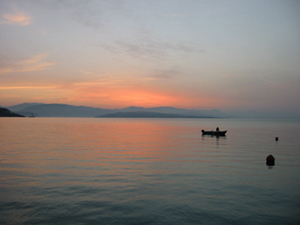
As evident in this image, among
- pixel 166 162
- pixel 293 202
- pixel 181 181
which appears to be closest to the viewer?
pixel 293 202

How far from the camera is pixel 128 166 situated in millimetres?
23922

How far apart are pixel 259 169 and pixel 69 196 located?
18250 mm

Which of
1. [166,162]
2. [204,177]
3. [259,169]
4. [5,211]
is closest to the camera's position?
[5,211]

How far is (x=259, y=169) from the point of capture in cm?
2356

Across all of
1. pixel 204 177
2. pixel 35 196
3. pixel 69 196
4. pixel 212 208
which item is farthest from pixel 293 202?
pixel 35 196

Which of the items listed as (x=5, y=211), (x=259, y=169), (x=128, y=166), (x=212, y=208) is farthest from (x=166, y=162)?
(x=5, y=211)

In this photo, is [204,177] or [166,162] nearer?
[204,177]

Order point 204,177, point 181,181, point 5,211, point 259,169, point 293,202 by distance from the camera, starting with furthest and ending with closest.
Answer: point 259,169, point 204,177, point 181,181, point 293,202, point 5,211

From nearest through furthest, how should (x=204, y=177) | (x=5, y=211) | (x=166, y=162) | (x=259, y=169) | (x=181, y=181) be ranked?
(x=5, y=211) < (x=181, y=181) < (x=204, y=177) < (x=259, y=169) < (x=166, y=162)

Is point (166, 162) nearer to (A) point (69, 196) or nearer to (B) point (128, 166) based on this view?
(B) point (128, 166)

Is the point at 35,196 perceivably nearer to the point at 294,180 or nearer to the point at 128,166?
the point at 128,166

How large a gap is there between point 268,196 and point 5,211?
51.1 ft

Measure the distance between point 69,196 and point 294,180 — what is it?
17.7m

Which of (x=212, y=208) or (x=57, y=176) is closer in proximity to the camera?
(x=212, y=208)
